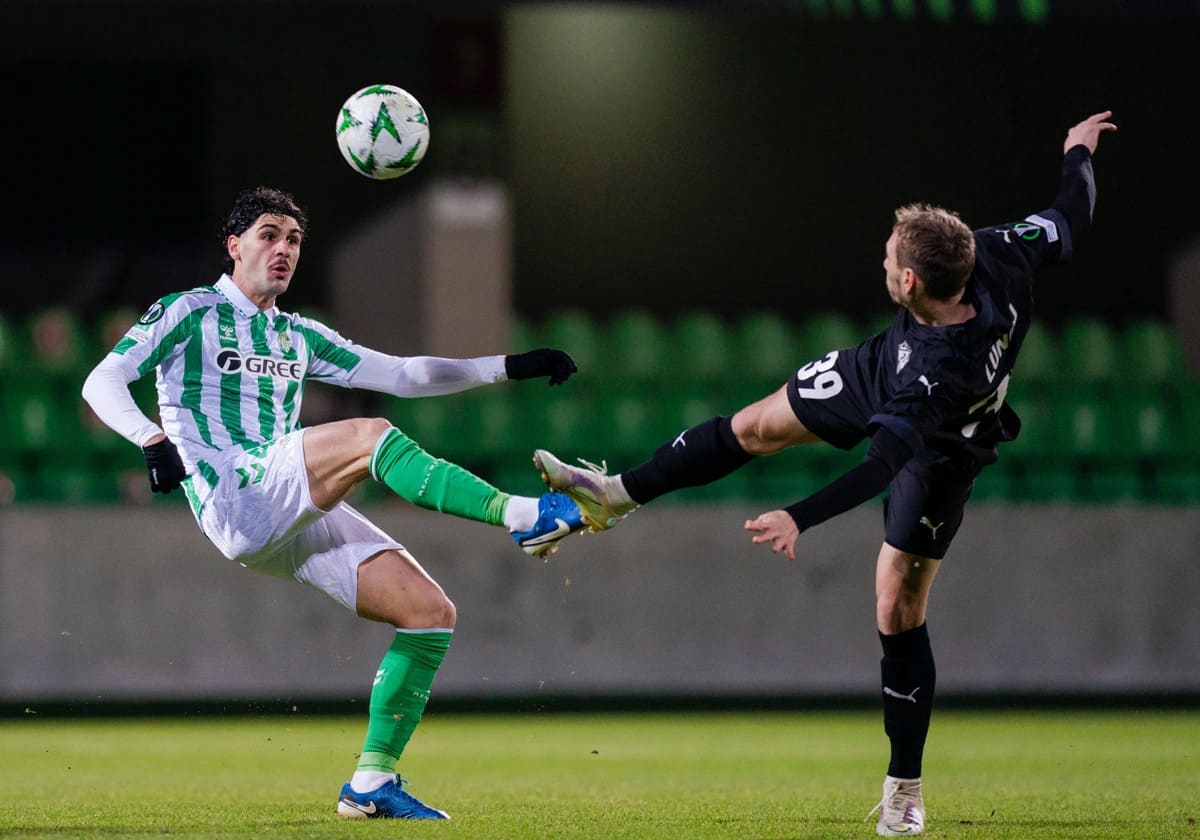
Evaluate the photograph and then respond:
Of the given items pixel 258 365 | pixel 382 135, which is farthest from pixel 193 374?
pixel 382 135

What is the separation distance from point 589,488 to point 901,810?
1276mm

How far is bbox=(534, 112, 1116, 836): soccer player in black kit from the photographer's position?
15.2 ft

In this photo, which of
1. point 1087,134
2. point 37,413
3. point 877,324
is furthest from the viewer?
point 877,324

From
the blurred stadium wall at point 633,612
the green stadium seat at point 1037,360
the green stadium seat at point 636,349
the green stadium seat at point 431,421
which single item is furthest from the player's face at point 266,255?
the green stadium seat at point 1037,360

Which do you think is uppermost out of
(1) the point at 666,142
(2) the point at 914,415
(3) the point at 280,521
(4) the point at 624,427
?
(1) the point at 666,142

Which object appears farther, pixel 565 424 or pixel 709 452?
pixel 565 424

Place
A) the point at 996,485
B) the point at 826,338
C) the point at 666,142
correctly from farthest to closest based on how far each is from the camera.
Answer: the point at 666,142
the point at 826,338
the point at 996,485

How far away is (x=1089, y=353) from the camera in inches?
500

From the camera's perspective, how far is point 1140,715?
33.8 feet

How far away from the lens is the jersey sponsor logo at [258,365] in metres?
5.06

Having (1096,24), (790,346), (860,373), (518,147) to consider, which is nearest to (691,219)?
(518,147)

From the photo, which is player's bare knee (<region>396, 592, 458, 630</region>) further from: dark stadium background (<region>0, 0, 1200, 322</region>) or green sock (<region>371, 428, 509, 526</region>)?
dark stadium background (<region>0, 0, 1200, 322</region>)

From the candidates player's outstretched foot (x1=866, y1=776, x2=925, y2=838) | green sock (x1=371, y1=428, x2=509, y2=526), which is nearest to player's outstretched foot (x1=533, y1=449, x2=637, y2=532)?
green sock (x1=371, y1=428, x2=509, y2=526)

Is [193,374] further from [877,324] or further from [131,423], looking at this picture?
[877,324]
